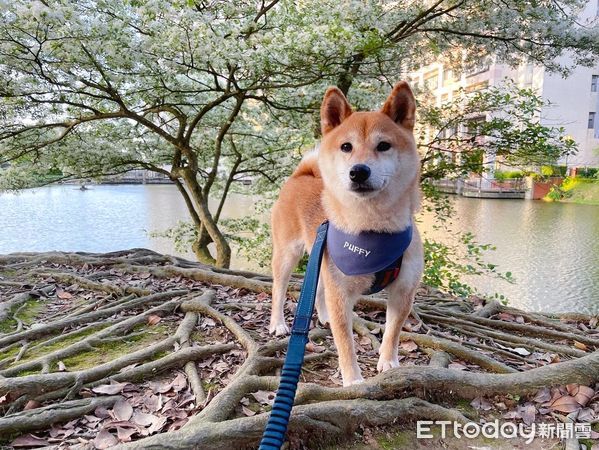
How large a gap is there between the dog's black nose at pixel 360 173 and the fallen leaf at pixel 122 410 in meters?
1.90

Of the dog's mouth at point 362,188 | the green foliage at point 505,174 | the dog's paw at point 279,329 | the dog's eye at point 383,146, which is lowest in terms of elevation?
the dog's paw at point 279,329

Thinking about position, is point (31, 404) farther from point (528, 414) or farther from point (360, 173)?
point (528, 414)

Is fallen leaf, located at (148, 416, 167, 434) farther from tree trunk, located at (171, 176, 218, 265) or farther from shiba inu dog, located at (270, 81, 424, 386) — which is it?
tree trunk, located at (171, 176, 218, 265)

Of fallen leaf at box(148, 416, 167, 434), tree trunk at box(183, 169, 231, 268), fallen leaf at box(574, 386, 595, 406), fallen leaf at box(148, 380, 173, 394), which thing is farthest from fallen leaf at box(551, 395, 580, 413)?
tree trunk at box(183, 169, 231, 268)

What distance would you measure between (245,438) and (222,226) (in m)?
10.5

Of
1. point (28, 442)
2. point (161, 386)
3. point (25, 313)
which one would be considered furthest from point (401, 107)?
point (25, 313)

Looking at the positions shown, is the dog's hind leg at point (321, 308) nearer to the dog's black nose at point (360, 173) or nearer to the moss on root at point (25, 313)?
the dog's black nose at point (360, 173)

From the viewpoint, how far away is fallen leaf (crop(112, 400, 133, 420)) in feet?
8.08

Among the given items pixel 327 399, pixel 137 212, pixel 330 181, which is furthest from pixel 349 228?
pixel 137 212

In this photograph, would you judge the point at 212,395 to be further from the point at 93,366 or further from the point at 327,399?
the point at 93,366

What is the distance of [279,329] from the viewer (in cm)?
366

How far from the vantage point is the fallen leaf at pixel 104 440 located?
2.17m

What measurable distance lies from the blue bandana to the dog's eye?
0.49m

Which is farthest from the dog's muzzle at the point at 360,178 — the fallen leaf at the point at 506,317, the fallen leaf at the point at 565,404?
the fallen leaf at the point at 506,317
